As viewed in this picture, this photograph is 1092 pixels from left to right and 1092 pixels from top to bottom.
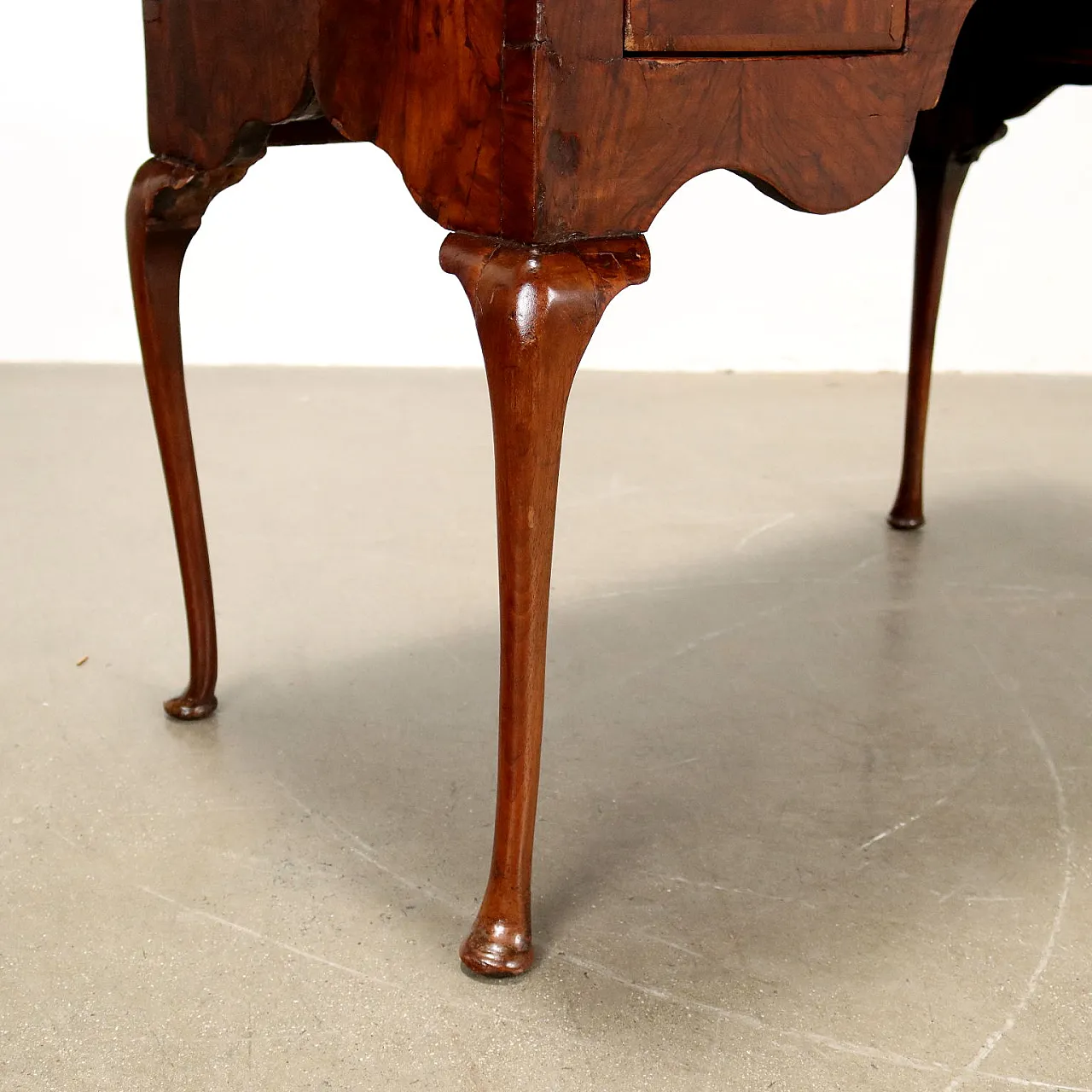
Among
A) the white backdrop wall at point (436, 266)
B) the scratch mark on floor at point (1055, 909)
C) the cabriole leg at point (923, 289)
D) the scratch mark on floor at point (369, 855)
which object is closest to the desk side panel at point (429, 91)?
the scratch mark on floor at point (369, 855)

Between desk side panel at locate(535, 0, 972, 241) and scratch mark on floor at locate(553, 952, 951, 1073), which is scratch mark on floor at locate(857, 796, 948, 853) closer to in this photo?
scratch mark on floor at locate(553, 952, 951, 1073)

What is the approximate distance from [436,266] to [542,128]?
2.53 metres

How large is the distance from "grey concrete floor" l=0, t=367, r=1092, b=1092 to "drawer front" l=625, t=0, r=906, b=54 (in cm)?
68

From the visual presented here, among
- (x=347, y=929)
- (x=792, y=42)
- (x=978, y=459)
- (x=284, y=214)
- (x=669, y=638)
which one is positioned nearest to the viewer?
(x=792, y=42)

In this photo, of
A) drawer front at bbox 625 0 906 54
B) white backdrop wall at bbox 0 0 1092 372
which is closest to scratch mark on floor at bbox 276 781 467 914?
drawer front at bbox 625 0 906 54

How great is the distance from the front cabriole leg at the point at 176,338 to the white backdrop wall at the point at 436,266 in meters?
1.96

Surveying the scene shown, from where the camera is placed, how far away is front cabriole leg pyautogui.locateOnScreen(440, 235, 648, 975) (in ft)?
3.01

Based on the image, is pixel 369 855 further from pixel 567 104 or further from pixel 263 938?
pixel 567 104

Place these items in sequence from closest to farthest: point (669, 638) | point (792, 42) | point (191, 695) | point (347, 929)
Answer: point (792, 42) < point (347, 929) < point (191, 695) < point (669, 638)

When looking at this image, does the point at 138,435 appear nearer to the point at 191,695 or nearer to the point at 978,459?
the point at 191,695

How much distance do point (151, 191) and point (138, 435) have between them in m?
1.40

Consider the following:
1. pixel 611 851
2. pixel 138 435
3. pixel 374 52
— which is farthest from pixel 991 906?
pixel 138 435

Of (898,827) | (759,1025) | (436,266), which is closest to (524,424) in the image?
(759,1025)

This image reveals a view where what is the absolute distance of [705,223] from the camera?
3.39 metres
